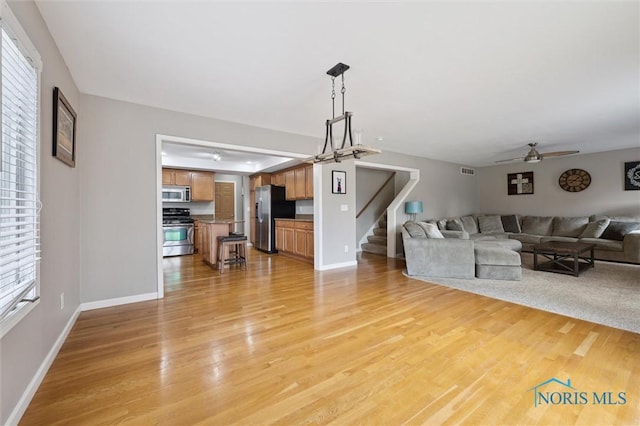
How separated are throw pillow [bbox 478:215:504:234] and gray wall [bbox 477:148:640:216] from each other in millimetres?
993

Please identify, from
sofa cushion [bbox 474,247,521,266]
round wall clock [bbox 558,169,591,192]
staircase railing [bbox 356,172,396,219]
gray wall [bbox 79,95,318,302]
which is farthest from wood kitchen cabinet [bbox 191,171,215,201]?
round wall clock [bbox 558,169,591,192]

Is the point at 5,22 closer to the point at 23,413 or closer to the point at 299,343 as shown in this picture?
the point at 23,413

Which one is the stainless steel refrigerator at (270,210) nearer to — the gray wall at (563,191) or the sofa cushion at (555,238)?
the sofa cushion at (555,238)

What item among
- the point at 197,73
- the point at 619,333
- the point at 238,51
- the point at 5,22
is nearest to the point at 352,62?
the point at 238,51

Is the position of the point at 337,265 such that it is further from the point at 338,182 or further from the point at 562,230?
the point at 562,230

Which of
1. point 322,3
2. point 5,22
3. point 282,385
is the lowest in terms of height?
point 282,385

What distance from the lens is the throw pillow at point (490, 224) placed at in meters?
7.16

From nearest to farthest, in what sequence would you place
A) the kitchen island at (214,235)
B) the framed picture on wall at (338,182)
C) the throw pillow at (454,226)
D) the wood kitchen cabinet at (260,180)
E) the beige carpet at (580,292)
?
the beige carpet at (580,292)
the framed picture on wall at (338,182)
the kitchen island at (214,235)
the throw pillow at (454,226)
the wood kitchen cabinet at (260,180)

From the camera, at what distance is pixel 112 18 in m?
1.86

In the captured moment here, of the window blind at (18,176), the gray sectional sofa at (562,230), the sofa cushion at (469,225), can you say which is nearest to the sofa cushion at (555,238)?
the gray sectional sofa at (562,230)

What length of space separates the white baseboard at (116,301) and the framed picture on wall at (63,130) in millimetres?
1584

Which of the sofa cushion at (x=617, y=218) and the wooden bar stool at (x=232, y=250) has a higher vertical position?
the sofa cushion at (x=617, y=218)

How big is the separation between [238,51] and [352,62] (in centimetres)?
98

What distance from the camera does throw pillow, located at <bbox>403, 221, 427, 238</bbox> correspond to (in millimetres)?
4672
